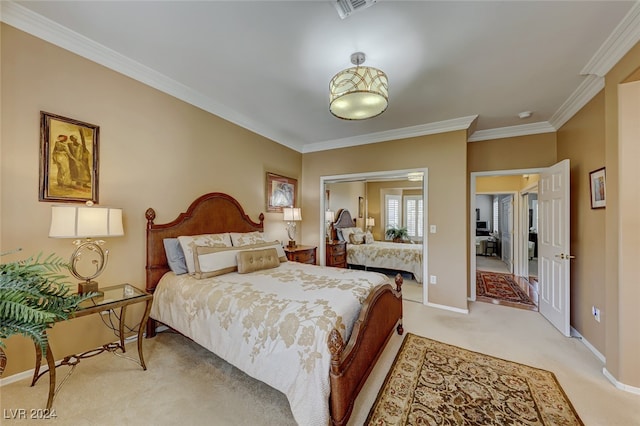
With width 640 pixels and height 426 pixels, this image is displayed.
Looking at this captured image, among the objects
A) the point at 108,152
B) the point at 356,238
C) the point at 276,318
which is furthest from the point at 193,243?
the point at 356,238

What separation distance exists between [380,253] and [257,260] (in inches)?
103

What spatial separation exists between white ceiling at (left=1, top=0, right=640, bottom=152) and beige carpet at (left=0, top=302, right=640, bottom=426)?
2651mm

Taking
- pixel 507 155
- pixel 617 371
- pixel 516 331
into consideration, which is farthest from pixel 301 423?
pixel 507 155

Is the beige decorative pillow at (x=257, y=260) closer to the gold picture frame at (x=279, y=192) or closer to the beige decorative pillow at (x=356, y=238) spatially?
the gold picture frame at (x=279, y=192)

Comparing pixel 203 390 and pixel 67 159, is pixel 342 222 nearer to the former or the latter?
pixel 203 390

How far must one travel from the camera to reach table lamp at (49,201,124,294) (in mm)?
1748

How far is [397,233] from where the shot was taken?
4.43 meters

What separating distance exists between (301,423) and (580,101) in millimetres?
4175

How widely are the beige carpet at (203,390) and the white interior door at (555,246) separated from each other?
1.49 feet

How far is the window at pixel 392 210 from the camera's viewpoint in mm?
4383

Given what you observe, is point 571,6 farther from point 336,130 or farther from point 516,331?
point 516,331

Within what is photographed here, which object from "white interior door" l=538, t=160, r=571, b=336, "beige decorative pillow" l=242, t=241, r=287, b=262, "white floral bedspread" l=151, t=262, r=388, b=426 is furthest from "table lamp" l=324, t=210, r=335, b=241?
"white interior door" l=538, t=160, r=571, b=336

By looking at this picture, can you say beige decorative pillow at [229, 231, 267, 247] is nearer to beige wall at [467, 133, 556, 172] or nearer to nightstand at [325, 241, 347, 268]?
nightstand at [325, 241, 347, 268]

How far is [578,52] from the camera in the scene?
82.3 inches
